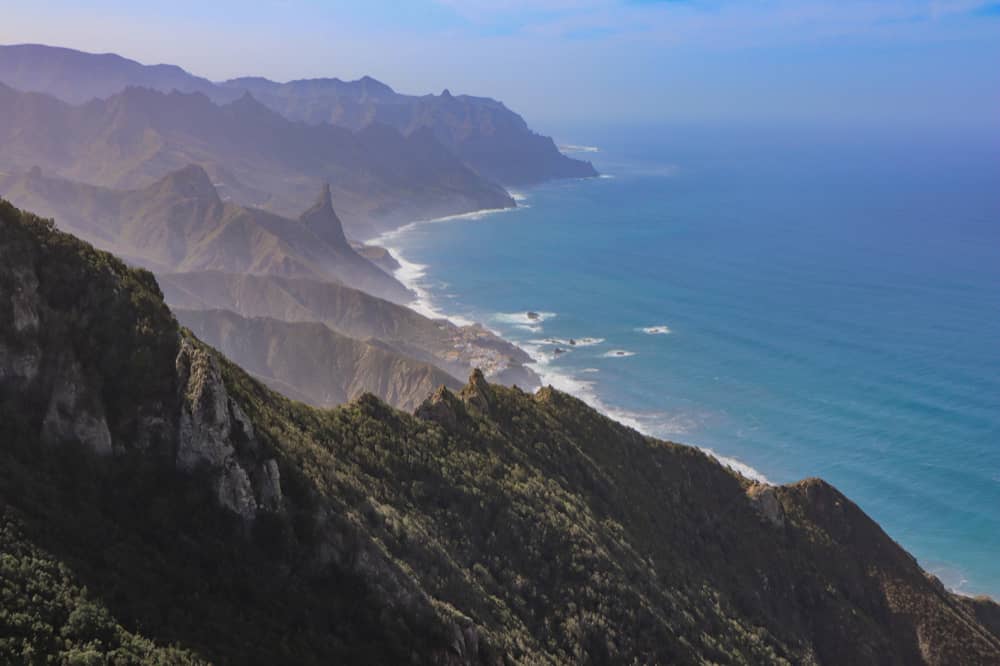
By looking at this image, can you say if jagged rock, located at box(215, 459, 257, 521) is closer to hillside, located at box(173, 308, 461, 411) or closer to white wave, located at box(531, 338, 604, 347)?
hillside, located at box(173, 308, 461, 411)

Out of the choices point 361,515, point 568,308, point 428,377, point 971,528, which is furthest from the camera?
point 568,308

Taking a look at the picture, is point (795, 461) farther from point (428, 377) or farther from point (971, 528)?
point (428, 377)

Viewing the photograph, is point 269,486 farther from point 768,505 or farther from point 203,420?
point 768,505

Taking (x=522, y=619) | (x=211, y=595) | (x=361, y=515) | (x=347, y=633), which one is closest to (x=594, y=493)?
(x=522, y=619)

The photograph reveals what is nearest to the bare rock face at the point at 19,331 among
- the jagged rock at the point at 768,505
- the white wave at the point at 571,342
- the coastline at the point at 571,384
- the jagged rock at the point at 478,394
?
the jagged rock at the point at 478,394

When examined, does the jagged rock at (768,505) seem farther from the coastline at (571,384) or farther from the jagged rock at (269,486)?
the jagged rock at (269,486)

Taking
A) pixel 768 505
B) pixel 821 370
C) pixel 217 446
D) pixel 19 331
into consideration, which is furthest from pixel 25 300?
pixel 821 370
